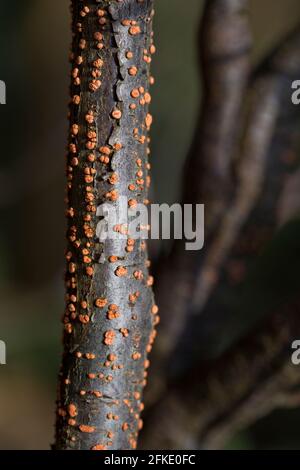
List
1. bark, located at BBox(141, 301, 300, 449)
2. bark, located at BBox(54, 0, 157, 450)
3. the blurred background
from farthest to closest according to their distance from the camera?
the blurred background
bark, located at BBox(141, 301, 300, 449)
bark, located at BBox(54, 0, 157, 450)

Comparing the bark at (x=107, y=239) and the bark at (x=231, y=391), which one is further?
the bark at (x=231, y=391)

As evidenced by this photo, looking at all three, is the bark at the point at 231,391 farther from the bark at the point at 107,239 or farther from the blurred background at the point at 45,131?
the blurred background at the point at 45,131

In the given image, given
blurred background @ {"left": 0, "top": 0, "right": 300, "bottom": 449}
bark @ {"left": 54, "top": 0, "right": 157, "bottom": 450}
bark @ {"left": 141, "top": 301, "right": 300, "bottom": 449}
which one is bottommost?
bark @ {"left": 141, "top": 301, "right": 300, "bottom": 449}

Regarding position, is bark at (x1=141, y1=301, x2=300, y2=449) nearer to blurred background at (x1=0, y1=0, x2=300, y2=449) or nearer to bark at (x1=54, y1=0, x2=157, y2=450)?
bark at (x1=54, y1=0, x2=157, y2=450)

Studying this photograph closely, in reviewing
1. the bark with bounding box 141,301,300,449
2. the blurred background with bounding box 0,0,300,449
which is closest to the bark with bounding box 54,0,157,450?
the bark with bounding box 141,301,300,449

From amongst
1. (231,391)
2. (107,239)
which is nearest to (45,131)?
(231,391)

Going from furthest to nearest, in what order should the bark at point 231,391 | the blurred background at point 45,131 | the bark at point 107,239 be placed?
the blurred background at point 45,131, the bark at point 231,391, the bark at point 107,239

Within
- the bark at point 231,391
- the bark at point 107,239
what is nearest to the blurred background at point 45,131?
the bark at point 231,391
